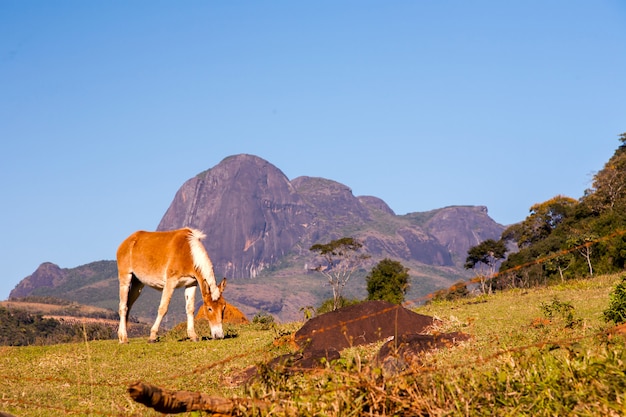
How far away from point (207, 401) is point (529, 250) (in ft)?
281

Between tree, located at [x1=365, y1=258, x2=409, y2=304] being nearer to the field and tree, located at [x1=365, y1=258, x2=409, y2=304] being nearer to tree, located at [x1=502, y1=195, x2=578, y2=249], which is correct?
tree, located at [x1=502, y1=195, x2=578, y2=249]

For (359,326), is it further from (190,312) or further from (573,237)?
(573,237)

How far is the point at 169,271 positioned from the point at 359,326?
6784 mm

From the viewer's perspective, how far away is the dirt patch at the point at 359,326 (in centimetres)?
1784

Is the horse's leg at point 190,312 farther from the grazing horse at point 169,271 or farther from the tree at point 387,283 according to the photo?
the tree at point 387,283

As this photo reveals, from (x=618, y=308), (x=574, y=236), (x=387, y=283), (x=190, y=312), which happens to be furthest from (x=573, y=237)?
(x=618, y=308)

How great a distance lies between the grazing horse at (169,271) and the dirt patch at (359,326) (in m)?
3.62

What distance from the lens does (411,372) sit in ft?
26.0

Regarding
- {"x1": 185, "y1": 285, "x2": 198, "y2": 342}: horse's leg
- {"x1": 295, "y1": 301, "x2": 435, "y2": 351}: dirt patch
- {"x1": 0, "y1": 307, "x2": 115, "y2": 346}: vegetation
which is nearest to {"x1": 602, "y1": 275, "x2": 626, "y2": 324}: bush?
{"x1": 295, "y1": 301, "x2": 435, "y2": 351}: dirt patch

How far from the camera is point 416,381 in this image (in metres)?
8.05

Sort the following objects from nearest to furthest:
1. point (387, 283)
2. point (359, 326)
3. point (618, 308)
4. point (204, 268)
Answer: point (618, 308) < point (359, 326) < point (204, 268) < point (387, 283)

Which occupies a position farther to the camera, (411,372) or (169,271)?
(169,271)

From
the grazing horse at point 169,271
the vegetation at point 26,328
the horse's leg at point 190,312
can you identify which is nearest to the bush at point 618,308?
the grazing horse at point 169,271

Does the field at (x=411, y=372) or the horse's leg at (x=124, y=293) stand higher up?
the horse's leg at (x=124, y=293)
